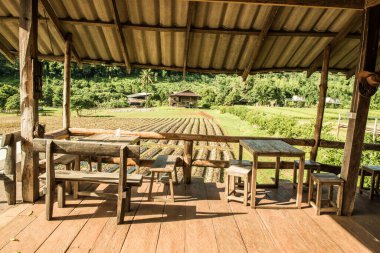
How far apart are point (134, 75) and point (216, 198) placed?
92171 mm

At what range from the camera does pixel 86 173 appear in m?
3.84

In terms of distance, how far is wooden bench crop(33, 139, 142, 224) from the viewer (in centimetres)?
356

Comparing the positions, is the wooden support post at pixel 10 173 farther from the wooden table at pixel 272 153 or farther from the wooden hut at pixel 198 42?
the wooden table at pixel 272 153

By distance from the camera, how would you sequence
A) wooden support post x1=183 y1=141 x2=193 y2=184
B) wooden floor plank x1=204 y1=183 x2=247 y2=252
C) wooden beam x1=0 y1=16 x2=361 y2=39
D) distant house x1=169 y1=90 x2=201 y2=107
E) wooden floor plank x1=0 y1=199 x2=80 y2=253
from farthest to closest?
distant house x1=169 y1=90 x2=201 y2=107, wooden support post x1=183 y1=141 x2=193 y2=184, wooden beam x1=0 y1=16 x2=361 y2=39, wooden floor plank x1=204 y1=183 x2=247 y2=252, wooden floor plank x1=0 y1=199 x2=80 y2=253

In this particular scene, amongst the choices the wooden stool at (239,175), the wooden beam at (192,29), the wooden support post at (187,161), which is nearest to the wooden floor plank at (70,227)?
the wooden support post at (187,161)

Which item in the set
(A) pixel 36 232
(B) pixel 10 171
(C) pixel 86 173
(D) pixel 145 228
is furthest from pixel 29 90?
(D) pixel 145 228

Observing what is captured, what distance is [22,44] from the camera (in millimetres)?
4078

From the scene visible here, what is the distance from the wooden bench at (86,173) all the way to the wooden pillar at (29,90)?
50cm

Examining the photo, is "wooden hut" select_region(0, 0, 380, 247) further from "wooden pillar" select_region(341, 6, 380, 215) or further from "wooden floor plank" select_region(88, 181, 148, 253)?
"wooden floor plank" select_region(88, 181, 148, 253)

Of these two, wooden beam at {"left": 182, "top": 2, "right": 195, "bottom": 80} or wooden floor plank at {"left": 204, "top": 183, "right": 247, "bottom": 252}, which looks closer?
wooden floor plank at {"left": 204, "top": 183, "right": 247, "bottom": 252}

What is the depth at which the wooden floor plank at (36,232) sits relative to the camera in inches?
119

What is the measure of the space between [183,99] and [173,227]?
2564 inches

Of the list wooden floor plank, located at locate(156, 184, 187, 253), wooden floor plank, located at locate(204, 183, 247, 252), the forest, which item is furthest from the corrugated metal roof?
the forest

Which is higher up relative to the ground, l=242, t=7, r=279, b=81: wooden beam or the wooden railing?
l=242, t=7, r=279, b=81: wooden beam
